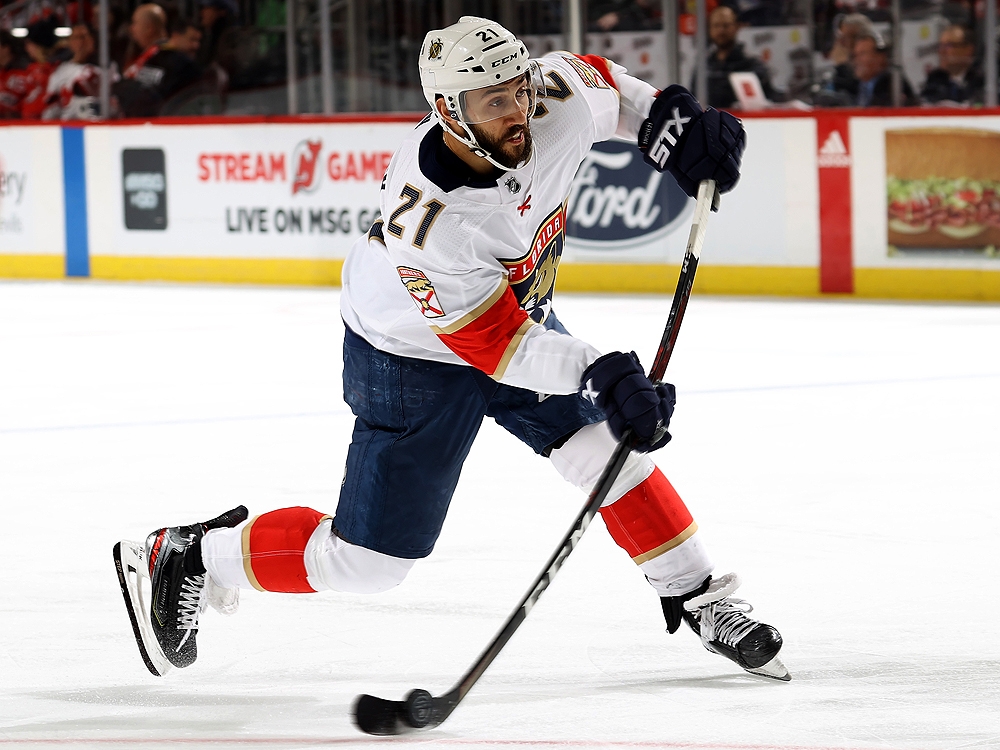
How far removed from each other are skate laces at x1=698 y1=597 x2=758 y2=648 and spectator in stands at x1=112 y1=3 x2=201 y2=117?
7.27 metres

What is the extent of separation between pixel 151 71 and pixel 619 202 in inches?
124

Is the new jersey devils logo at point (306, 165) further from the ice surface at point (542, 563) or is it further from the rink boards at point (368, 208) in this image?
the ice surface at point (542, 563)

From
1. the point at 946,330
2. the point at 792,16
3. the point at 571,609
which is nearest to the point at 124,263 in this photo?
the point at 792,16

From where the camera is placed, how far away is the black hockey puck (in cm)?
233

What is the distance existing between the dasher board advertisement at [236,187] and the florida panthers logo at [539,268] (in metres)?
5.76

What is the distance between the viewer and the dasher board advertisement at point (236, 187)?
859 centimetres

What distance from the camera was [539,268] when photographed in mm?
2584

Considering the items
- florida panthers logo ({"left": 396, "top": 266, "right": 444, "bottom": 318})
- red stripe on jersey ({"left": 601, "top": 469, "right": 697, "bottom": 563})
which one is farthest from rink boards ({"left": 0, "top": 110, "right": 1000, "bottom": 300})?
florida panthers logo ({"left": 396, "top": 266, "right": 444, "bottom": 318})

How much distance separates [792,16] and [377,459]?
5.87m

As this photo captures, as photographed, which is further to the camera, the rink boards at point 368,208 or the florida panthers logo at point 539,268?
the rink boards at point 368,208

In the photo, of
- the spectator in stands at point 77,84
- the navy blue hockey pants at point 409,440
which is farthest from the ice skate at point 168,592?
the spectator in stands at point 77,84

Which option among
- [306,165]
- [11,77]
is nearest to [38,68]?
[11,77]

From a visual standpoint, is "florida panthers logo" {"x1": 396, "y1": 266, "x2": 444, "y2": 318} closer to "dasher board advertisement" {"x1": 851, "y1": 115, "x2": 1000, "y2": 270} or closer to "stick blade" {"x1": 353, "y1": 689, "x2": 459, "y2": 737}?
"stick blade" {"x1": 353, "y1": 689, "x2": 459, "y2": 737}

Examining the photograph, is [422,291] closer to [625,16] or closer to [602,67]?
[602,67]
